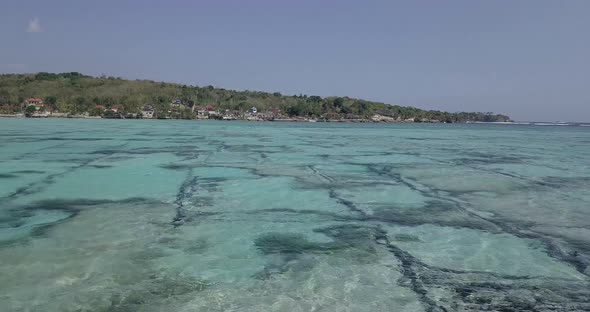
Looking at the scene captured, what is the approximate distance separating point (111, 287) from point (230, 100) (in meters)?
143

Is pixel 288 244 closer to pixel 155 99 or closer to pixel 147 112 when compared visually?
pixel 147 112

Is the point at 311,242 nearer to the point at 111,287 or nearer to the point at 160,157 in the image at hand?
the point at 111,287

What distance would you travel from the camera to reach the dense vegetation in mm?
111812

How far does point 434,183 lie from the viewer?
1303cm

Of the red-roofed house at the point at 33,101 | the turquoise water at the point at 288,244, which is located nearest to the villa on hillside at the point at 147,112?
the red-roofed house at the point at 33,101

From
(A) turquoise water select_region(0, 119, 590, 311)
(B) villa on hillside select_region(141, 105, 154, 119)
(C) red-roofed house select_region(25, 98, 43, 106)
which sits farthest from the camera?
(B) villa on hillside select_region(141, 105, 154, 119)

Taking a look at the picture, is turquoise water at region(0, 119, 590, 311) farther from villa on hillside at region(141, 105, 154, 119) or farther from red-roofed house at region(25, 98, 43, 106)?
red-roofed house at region(25, 98, 43, 106)

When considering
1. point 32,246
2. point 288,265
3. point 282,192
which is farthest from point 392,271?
point 282,192

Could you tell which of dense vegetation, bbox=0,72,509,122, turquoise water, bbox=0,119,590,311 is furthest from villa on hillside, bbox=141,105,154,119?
turquoise water, bbox=0,119,590,311

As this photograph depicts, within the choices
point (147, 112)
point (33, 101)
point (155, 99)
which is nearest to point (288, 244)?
point (147, 112)

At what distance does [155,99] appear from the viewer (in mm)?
126188

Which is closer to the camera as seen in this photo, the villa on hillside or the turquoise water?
the turquoise water

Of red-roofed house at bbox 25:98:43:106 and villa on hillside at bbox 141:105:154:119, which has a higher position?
red-roofed house at bbox 25:98:43:106

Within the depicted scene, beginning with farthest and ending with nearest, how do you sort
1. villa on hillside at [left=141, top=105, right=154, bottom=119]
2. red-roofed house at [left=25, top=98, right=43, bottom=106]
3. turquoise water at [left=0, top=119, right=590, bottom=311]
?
1. villa on hillside at [left=141, top=105, right=154, bottom=119]
2. red-roofed house at [left=25, top=98, right=43, bottom=106]
3. turquoise water at [left=0, top=119, right=590, bottom=311]
